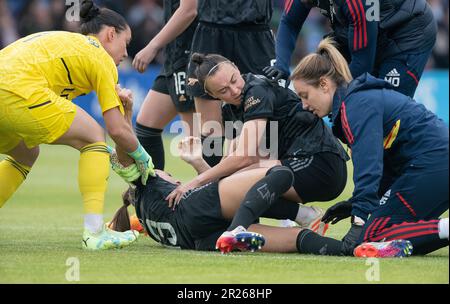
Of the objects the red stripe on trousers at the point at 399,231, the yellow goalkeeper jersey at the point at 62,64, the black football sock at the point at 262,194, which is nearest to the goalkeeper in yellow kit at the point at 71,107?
the yellow goalkeeper jersey at the point at 62,64

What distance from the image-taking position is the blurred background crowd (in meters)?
19.0

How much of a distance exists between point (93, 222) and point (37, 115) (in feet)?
2.53

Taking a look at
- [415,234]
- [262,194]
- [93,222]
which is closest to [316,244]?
[262,194]

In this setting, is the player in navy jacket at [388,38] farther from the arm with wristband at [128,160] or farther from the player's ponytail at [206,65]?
the arm with wristband at [128,160]

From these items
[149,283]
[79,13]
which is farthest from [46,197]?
[149,283]

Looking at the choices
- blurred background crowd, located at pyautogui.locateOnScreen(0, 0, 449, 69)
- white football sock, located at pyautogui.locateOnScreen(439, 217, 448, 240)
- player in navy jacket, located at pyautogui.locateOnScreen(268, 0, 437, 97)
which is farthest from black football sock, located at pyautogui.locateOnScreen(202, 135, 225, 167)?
blurred background crowd, located at pyautogui.locateOnScreen(0, 0, 449, 69)

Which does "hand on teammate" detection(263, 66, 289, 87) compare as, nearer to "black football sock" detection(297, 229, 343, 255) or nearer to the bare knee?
"black football sock" detection(297, 229, 343, 255)

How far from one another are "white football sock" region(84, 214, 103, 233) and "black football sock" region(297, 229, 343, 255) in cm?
129

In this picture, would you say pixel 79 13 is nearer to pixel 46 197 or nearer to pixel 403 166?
pixel 403 166

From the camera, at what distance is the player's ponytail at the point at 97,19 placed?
6582mm

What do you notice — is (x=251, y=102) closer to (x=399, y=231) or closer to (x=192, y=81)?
(x=399, y=231)

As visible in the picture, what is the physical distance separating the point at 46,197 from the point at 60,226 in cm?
251

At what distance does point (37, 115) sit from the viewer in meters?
6.09

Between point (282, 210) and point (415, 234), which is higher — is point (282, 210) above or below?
below
